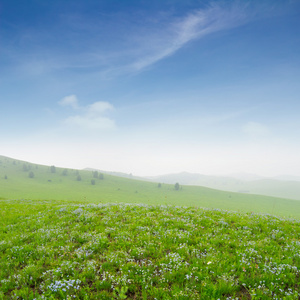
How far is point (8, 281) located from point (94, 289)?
332 centimetres

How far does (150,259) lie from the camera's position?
7.39m

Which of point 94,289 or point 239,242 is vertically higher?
point 239,242

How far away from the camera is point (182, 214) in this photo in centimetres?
1373

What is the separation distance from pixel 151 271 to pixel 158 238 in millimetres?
2643

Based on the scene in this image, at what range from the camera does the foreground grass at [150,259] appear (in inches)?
221

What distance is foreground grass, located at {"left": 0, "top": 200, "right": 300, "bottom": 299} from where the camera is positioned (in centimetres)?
562

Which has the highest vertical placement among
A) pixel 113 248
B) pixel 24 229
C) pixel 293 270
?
pixel 293 270

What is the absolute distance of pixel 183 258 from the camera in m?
7.16

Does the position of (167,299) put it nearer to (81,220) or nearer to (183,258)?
(183,258)

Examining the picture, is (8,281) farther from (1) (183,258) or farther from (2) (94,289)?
(1) (183,258)

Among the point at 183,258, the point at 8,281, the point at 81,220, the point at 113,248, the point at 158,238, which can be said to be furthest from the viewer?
the point at 81,220

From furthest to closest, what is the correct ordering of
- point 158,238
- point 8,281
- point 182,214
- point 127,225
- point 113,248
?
point 182,214, point 127,225, point 158,238, point 113,248, point 8,281

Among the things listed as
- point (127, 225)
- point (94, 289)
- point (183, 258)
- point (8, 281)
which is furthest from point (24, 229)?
point (183, 258)

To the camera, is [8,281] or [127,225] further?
[127,225]
